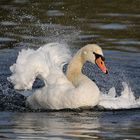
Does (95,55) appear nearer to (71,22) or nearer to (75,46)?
(75,46)

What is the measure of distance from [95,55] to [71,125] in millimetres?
2200

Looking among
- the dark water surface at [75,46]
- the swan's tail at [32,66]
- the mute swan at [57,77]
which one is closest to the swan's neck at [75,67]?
the mute swan at [57,77]

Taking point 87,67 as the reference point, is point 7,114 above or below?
below

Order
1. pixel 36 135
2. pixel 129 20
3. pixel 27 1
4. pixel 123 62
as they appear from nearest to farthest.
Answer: pixel 36 135, pixel 123 62, pixel 129 20, pixel 27 1

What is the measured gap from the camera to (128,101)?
39.7 ft

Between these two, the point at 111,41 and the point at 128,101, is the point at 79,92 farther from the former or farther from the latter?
the point at 111,41

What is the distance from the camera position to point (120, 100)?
39.6ft

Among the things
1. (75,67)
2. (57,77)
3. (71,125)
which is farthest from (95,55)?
(71,125)

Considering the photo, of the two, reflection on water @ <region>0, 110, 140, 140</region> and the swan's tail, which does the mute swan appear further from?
reflection on water @ <region>0, 110, 140, 140</region>

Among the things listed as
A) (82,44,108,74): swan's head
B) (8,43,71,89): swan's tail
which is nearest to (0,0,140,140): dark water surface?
(8,43,71,89): swan's tail

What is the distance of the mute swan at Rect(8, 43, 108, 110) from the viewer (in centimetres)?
1171

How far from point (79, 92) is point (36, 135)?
2.41 metres

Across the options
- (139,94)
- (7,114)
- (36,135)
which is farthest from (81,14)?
(36,135)

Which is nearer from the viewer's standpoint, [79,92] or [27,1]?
[79,92]
